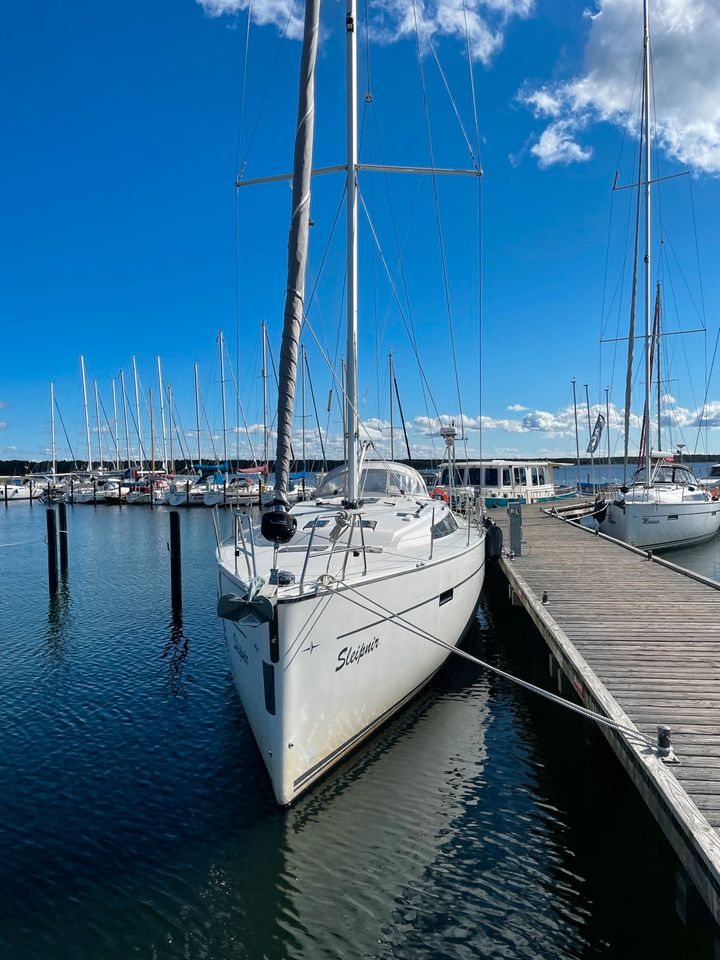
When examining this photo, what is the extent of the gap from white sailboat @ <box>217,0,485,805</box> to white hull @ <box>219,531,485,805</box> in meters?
0.02

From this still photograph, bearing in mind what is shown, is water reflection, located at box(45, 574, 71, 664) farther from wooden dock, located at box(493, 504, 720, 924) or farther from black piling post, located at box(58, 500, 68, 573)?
wooden dock, located at box(493, 504, 720, 924)

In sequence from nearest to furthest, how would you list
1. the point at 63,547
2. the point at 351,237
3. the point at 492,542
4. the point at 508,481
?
the point at 351,237
the point at 492,542
the point at 63,547
the point at 508,481

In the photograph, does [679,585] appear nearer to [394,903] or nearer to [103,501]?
[394,903]

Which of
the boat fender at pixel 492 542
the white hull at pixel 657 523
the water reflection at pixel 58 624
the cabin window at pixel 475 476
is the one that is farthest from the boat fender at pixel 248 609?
the cabin window at pixel 475 476

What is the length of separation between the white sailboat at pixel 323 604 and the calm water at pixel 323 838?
67 cm

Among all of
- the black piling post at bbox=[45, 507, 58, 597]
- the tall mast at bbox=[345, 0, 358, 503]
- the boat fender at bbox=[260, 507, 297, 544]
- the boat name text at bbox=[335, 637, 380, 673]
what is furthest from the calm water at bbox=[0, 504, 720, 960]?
the black piling post at bbox=[45, 507, 58, 597]

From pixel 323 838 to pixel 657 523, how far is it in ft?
67.4

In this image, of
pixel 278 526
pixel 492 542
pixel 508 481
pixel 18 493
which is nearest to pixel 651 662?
pixel 278 526

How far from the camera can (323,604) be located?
608 centimetres

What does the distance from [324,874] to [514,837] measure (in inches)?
73.5

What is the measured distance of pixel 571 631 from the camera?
345 inches

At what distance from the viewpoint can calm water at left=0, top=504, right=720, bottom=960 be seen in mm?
4742

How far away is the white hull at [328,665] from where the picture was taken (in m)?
5.89

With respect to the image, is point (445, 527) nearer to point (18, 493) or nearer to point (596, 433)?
point (596, 433)
